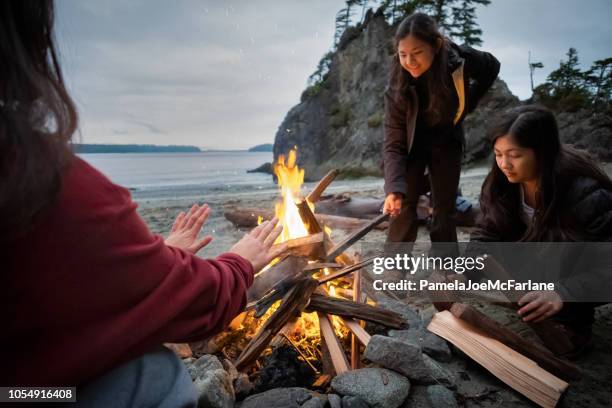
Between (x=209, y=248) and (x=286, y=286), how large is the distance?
347 cm

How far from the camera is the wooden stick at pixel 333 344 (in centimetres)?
221

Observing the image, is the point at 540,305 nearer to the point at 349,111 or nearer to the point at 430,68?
the point at 430,68

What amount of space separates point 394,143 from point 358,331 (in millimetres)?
2060

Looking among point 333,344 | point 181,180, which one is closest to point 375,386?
point 333,344

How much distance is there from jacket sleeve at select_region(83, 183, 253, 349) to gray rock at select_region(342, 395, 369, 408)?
99 centimetres

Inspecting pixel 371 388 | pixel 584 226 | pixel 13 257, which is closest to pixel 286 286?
pixel 371 388

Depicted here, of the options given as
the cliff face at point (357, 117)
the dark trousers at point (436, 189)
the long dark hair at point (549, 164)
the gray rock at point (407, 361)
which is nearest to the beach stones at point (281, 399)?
the gray rock at point (407, 361)

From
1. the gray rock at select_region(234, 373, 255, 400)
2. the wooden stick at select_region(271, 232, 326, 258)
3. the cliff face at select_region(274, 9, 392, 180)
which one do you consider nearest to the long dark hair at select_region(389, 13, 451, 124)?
the wooden stick at select_region(271, 232, 326, 258)

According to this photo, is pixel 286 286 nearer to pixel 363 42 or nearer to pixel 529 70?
pixel 363 42

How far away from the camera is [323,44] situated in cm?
4338

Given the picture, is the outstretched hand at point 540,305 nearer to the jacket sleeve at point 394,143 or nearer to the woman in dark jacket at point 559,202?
the woman in dark jacket at point 559,202

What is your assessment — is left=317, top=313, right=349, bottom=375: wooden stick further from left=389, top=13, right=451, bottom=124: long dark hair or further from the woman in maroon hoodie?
left=389, top=13, right=451, bottom=124: long dark hair

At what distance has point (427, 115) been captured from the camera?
3.60 m

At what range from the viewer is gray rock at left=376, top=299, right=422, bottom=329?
8.66 feet
